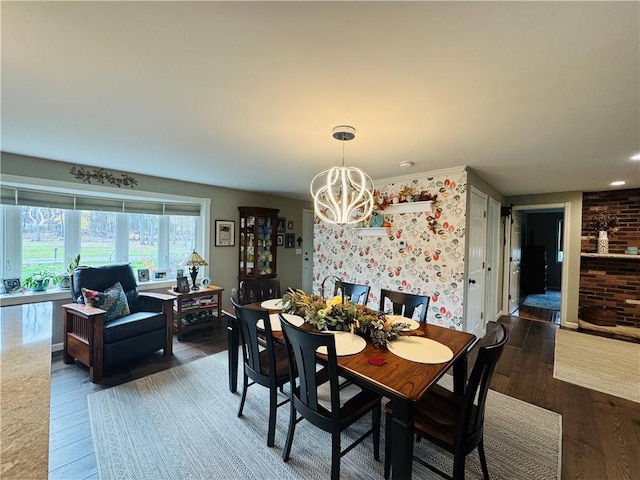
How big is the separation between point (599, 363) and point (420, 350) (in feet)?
10.1

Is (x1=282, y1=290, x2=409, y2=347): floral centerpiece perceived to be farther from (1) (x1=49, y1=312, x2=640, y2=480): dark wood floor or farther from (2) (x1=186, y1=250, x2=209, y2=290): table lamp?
(2) (x1=186, y1=250, x2=209, y2=290): table lamp

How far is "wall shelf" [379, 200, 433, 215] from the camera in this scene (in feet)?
11.1

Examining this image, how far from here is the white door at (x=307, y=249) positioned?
6.12m

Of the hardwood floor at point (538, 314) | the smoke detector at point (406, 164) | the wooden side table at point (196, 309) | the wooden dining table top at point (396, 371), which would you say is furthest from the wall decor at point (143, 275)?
the hardwood floor at point (538, 314)

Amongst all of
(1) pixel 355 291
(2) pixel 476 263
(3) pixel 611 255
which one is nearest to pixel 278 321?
(1) pixel 355 291

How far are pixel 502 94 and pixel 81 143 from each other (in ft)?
11.0

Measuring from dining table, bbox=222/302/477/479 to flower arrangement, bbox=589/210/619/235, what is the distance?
171 inches

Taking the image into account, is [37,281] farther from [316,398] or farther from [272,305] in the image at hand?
[316,398]

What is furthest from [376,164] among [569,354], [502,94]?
[569,354]

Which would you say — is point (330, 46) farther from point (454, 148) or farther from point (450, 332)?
point (450, 332)

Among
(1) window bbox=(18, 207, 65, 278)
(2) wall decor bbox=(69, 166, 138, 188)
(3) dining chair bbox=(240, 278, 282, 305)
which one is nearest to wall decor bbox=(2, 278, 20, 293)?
(1) window bbox=(18, 207, 65, 278)

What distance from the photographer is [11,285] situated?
3.02 metres

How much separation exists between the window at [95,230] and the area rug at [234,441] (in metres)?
2.03

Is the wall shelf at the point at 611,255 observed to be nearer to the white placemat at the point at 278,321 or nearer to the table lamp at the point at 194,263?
the white placemat at the point at 278,321
